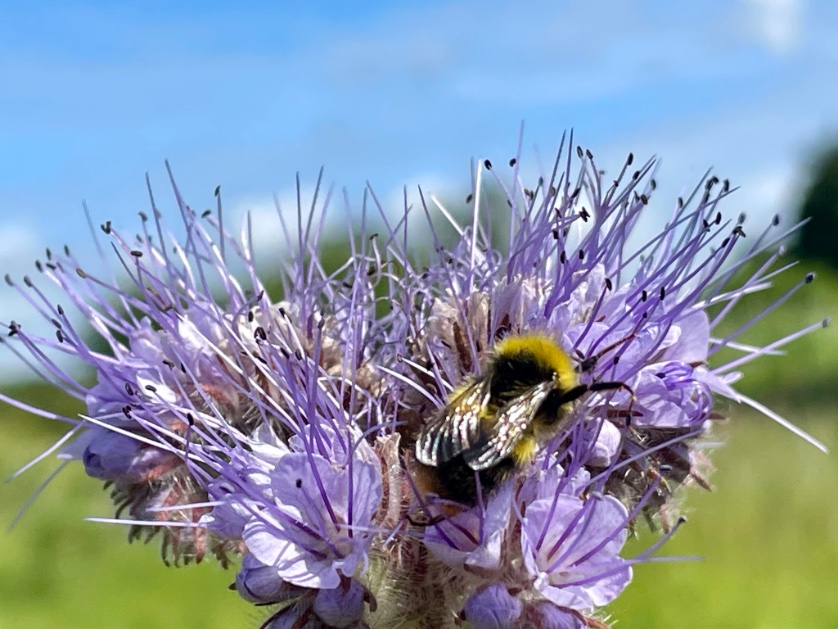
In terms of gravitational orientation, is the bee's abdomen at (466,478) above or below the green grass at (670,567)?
above

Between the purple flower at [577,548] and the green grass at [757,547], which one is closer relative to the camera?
the purple flower at [577,548]

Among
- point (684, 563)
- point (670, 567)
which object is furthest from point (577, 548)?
point (684, 563)

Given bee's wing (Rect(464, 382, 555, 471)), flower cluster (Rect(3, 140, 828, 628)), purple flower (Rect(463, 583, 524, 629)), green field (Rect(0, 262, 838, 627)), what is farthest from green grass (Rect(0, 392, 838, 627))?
bee's wing (Rect(464, 382, 555, 471))

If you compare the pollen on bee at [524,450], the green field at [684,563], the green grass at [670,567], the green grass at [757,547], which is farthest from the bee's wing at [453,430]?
the green grass at [670,567]

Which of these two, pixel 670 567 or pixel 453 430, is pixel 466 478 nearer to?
pixel 453 430

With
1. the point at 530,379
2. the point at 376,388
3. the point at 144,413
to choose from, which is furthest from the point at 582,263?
the point at 144,413

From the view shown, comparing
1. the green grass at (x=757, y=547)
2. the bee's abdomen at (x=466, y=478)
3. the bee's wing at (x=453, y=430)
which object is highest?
the bee's wing at (x=453, y=430)

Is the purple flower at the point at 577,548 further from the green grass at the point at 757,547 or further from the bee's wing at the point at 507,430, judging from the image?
the green grass at the point at 757,547

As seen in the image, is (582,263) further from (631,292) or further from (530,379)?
(530,379)
